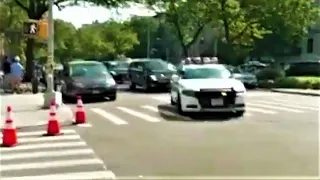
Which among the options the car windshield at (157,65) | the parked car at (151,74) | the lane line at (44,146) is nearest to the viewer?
the lane line at (44,146)

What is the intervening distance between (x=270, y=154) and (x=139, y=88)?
2680 centimetres

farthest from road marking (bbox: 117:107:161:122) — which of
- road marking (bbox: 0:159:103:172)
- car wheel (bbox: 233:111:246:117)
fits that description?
road marking (bbox: 0:159:103:172)

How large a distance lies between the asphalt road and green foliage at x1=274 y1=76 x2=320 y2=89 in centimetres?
1643

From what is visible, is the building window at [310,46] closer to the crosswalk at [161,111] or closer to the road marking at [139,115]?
the crosswalk at [161,111]

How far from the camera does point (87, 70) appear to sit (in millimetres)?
27234

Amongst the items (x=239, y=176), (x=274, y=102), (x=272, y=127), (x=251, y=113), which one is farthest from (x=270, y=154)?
(x=274, y=102)

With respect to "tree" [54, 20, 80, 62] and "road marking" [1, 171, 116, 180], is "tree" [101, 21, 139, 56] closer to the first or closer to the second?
"tree" [54, 20, 80, 62]

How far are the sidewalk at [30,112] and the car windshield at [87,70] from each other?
1725 millimetres

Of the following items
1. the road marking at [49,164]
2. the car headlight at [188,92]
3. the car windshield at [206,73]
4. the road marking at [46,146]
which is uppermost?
the car windshield at [206,73]

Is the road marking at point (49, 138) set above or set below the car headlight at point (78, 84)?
below

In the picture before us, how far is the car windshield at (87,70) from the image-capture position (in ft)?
88.2

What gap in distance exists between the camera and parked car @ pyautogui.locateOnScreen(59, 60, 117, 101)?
85.0 ft

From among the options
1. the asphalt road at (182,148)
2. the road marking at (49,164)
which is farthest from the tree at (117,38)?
the road marking at (49,164)

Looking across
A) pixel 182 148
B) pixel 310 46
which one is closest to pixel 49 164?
pixel 182 148
